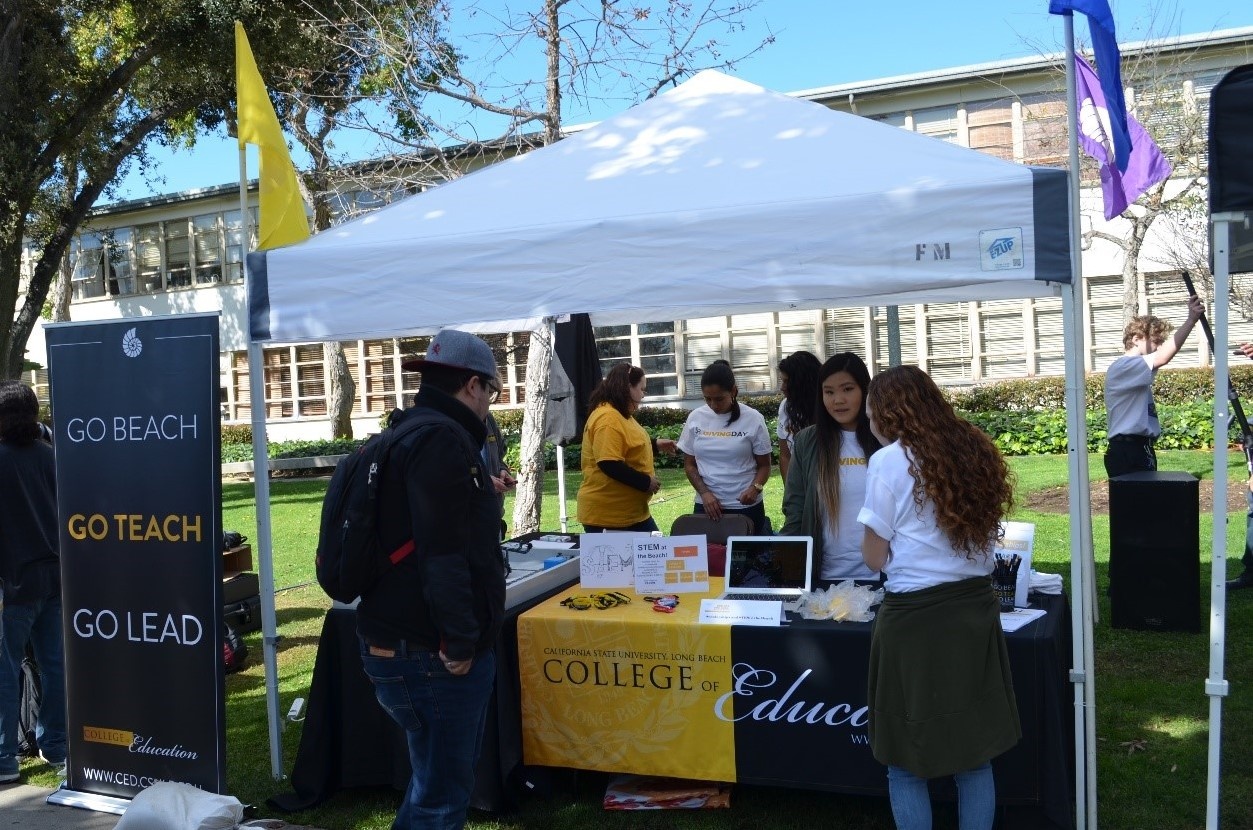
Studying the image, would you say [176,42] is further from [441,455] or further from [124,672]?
[441,455]

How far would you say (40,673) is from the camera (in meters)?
4.79

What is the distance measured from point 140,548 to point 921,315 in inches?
711

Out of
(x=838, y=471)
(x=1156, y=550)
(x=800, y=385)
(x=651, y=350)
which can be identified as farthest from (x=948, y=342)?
(x=838, y=471)

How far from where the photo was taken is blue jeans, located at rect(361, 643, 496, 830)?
113 inches

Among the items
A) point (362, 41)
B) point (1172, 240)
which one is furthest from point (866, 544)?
point (1172, 240)

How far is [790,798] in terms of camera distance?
155 inches

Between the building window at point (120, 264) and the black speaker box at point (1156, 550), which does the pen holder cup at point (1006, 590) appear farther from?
the building window at point (120, 264)

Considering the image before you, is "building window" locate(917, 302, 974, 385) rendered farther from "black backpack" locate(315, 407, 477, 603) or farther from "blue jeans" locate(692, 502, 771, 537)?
"black backpack" locate(315, 407, 477, 603)

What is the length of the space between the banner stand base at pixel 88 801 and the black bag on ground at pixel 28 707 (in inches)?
30.5

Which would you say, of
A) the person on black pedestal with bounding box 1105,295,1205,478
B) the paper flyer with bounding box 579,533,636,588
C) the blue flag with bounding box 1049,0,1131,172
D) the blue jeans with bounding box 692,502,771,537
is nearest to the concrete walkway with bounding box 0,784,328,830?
the paper flyer with bounding box 579,533,636,588

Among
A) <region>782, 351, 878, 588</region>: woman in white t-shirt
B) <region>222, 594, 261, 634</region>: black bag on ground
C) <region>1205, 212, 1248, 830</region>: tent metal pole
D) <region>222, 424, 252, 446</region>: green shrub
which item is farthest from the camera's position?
<region>222, 424, 252, 446</region>: green shrub

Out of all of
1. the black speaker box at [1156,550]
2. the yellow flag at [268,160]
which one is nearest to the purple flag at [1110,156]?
the black speaker box at [1156,550]

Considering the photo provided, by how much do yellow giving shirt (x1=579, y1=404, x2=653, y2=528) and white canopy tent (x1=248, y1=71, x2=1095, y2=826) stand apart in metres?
1.27

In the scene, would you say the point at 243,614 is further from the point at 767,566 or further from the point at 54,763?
the point at 767,566
